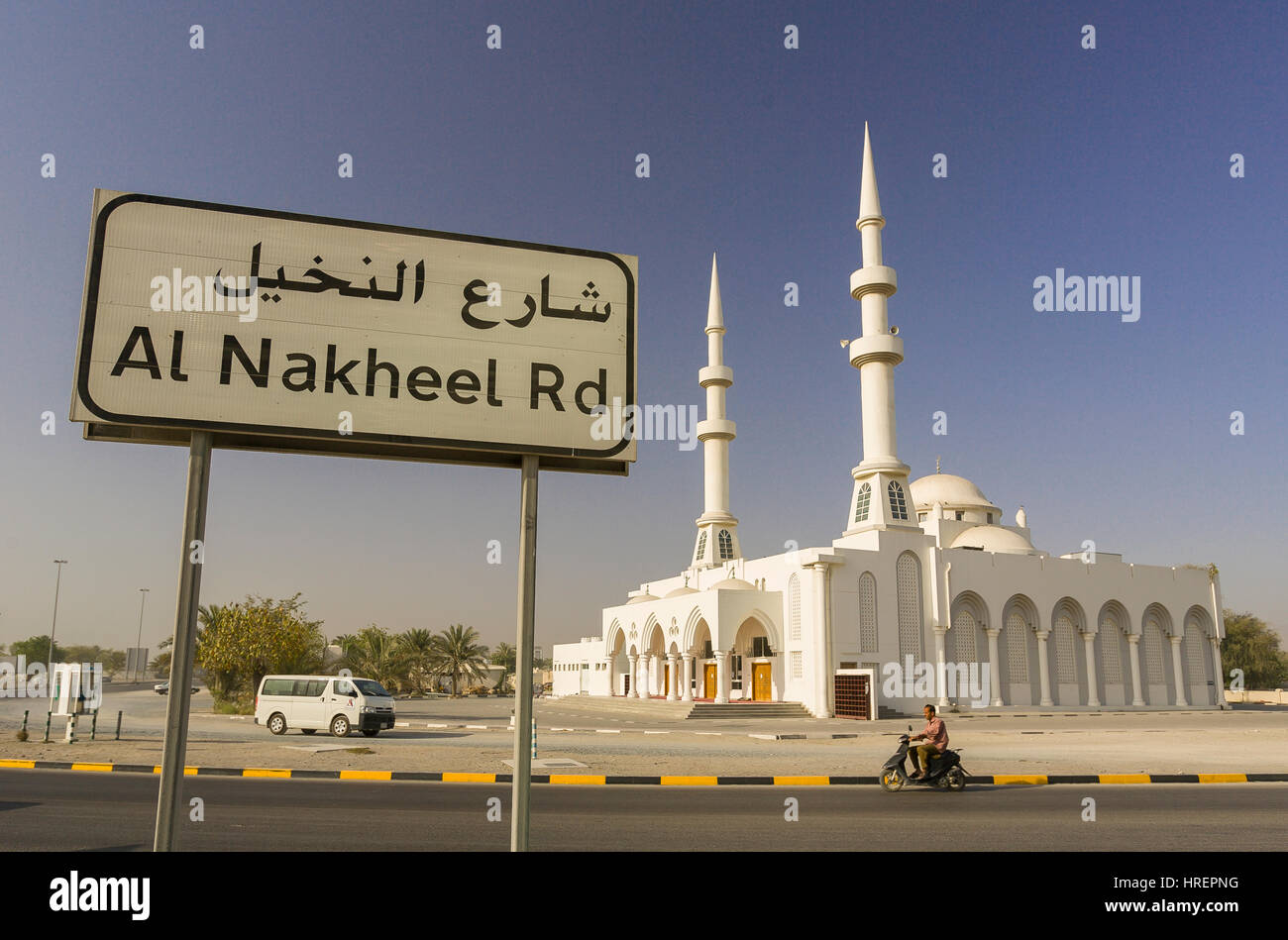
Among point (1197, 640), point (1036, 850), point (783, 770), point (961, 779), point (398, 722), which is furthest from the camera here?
point (1197, 640)

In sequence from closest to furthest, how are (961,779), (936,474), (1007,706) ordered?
(961,779) → (1007,706) → (936,474)

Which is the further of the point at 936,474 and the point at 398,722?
the point at 936,474

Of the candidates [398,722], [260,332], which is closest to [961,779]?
[260,332]

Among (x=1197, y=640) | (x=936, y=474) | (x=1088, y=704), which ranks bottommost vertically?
(x=1088, y=704)

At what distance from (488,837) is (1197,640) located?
62.2 metres

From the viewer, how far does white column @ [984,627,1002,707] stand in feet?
155

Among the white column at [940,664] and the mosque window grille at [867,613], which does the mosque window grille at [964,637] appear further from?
the mosque window grille at [867,613]

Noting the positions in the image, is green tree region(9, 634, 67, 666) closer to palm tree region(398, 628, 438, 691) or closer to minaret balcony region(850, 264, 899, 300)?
palm tree region(398, 628, 438, 691)

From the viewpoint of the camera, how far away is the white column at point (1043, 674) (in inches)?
1941

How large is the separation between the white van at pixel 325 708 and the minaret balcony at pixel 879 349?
108ft

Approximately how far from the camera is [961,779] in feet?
46.1

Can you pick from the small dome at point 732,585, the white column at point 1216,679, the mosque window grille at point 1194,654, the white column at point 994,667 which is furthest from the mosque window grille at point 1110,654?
the small dome at point 732,585
